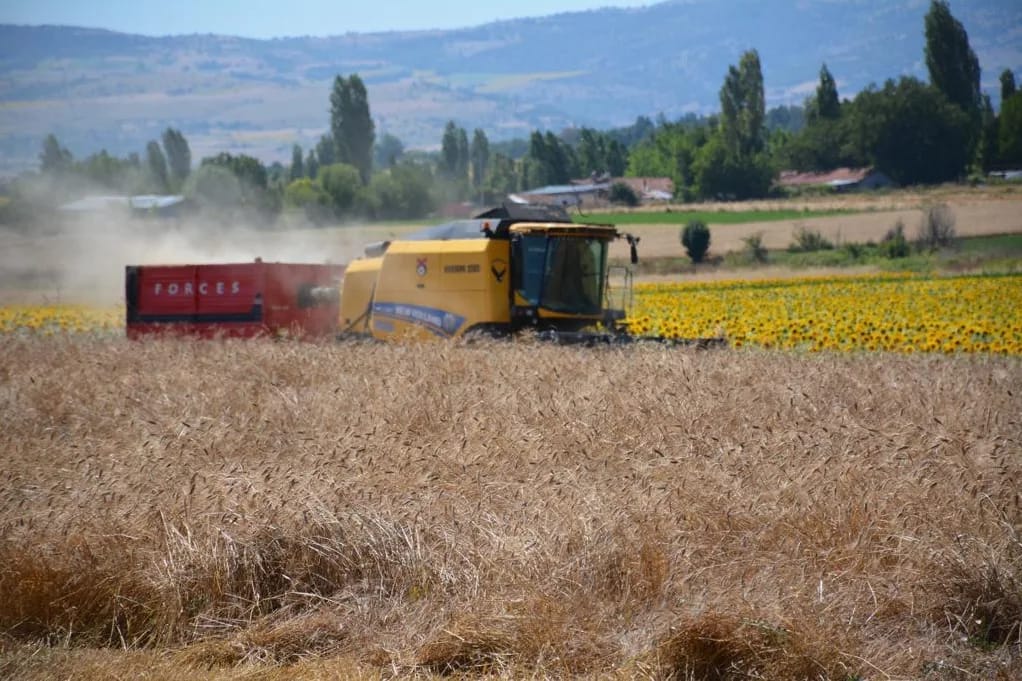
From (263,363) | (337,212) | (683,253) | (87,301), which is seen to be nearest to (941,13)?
(683,253)

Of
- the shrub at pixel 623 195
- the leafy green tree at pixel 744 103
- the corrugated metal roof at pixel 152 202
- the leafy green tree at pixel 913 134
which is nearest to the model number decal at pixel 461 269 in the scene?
the corrugated metal roof at pixel 152 202

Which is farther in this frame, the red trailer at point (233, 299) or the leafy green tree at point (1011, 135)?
the leafy green tree at point (1011, 135)

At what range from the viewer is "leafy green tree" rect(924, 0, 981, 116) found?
72.9 meters

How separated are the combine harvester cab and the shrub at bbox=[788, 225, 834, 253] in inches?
1242

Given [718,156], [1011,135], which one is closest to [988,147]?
[1011,135]

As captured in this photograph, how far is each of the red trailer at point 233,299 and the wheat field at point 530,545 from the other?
38.8 ft

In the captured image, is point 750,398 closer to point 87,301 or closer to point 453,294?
point 453,294

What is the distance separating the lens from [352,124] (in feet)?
358

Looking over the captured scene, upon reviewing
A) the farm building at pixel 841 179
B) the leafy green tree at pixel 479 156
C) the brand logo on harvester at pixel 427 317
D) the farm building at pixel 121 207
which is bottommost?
the brand logo on harvester at pixel 427 317

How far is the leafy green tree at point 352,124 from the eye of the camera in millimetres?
107438

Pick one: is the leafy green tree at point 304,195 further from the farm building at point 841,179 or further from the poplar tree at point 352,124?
the poplar tree at point 352,124

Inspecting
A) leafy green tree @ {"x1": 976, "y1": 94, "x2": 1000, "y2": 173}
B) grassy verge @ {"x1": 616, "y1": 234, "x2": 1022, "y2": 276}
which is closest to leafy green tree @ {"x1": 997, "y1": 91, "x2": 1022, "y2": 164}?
leafy green tree @ {"x1": 976, "y1": 94, "x2": 1000, "y2": 173}

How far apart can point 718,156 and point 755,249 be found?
32.9m

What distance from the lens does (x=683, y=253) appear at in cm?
5156
